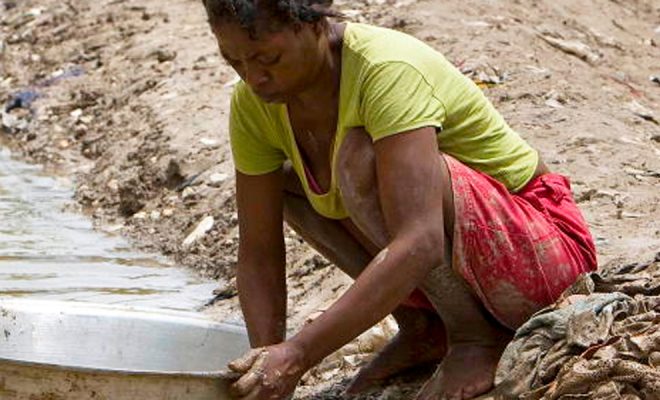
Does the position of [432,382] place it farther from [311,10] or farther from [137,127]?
[137,127]

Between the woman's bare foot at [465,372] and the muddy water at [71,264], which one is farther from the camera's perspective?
the muddy water at [71,264]

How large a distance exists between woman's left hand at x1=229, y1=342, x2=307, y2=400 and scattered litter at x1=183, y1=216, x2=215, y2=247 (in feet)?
9.74

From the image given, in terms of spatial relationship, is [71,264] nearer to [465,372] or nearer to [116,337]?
[116,337]

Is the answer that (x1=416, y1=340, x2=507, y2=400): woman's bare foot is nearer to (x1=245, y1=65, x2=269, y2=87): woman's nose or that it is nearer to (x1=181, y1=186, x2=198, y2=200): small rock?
(x1=245, y1=65, x2=269, y2=87): woman's nose

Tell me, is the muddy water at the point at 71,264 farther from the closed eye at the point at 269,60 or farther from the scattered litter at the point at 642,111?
the closed eye at the point at 269,60

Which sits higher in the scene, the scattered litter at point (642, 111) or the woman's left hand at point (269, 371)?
the woman's left hand at point (269, 371)

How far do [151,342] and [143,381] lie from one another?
0.79 m

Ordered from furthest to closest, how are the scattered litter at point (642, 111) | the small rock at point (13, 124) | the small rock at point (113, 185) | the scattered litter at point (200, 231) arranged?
the small rock at point (13, 124), the small rock at point (113, 185), the scattered litter at point (642, 111), the scattered litter at point (200, 231)

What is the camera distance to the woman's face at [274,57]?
3285 mm

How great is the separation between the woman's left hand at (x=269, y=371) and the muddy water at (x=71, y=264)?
2143mm

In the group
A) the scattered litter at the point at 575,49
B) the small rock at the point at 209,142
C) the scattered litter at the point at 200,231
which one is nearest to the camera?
the scattered litter at the point at 200,231

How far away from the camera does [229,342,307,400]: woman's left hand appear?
125 inches

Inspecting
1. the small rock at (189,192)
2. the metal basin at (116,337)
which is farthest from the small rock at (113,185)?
the metal basin at (116,337)

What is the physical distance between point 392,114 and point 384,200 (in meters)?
0.18
